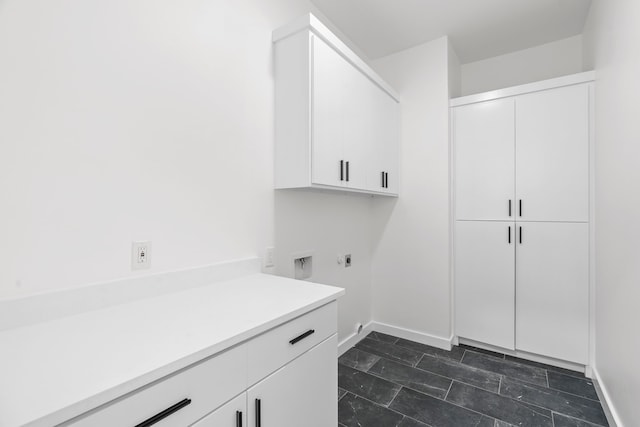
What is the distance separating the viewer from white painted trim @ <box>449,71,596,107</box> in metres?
2.19

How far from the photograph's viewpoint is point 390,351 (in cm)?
255

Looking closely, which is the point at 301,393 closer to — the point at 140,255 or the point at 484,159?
the point at 140,255

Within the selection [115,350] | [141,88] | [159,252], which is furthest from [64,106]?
[115,350]

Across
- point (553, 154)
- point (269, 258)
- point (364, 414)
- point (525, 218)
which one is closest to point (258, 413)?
point (269, 258)

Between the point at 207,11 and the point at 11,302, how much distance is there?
4.75ft

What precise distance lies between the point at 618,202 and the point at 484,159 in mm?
1055

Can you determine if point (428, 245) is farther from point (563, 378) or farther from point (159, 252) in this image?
point (159, 252)

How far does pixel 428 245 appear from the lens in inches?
106

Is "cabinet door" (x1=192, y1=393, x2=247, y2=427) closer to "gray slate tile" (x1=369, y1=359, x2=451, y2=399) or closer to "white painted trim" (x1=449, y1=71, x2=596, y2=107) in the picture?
"gray slate tile" (x1=369, y1=359, x2=451, y2=399)

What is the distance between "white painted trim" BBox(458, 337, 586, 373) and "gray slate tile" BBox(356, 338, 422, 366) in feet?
1.77

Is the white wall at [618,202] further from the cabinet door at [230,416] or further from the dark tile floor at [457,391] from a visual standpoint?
the cabinet door at [230,416]

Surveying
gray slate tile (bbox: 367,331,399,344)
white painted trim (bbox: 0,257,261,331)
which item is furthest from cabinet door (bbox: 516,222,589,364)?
white painted trim (bbox: 0,257,261,331)

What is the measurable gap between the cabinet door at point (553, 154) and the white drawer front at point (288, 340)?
201 centimetres

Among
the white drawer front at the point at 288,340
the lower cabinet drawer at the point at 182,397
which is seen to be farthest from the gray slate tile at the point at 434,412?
the lower cabinet drawer at the point at 182,397
